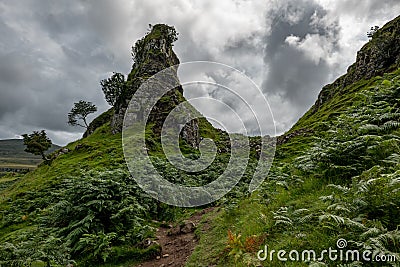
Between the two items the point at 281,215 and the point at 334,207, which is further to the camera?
the point at 281,215

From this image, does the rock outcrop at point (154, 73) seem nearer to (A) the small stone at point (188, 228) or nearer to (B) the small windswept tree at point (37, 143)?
(B) the small windswept tree at point (37, 143)

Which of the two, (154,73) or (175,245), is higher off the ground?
(154,73)

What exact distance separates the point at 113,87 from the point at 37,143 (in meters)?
28.3

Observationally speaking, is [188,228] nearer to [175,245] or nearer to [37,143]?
[175,245]

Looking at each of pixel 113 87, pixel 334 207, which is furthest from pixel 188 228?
pixel 113 87

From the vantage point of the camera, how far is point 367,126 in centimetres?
822

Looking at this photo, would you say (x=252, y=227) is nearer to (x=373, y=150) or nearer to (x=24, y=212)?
(x=373, y=150)

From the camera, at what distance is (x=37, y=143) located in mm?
43594

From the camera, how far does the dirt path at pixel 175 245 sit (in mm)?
9133

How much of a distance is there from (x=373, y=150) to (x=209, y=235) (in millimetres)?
6816

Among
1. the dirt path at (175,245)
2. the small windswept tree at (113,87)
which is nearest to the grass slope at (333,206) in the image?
the dirt path at (175,245)

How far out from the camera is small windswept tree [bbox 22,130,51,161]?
4341 centimetres

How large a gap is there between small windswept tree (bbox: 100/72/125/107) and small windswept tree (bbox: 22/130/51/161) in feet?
71.2

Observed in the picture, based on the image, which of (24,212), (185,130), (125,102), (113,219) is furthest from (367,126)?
(125,102)
